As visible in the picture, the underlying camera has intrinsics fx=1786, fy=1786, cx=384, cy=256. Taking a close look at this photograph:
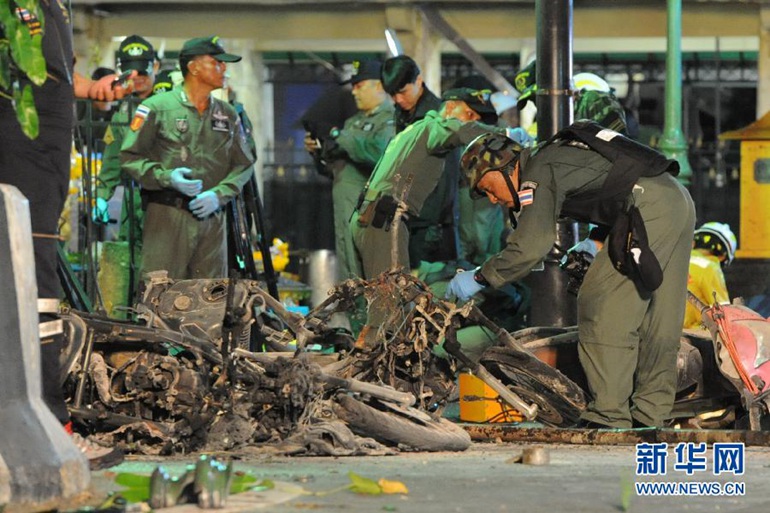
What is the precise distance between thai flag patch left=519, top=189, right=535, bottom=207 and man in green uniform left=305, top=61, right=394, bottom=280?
196 inches

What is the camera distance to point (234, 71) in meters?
24.9

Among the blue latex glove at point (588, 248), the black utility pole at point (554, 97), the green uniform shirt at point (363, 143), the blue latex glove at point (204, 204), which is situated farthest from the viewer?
the green uniform shirt at point (363, 143)

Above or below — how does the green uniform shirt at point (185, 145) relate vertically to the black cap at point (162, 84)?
below

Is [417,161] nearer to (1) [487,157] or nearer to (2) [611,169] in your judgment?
(1) [487,157]

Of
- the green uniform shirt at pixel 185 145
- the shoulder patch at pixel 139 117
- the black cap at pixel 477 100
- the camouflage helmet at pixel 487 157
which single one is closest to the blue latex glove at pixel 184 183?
the green uniform shirt at pixel 185 145

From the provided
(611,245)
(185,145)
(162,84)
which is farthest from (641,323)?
(162,84)

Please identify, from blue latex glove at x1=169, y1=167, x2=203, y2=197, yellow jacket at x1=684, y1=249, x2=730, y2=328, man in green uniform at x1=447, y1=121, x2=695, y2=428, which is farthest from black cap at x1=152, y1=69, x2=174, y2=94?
man in green uniform at x1=447, y1=121, x2=695, y2=428

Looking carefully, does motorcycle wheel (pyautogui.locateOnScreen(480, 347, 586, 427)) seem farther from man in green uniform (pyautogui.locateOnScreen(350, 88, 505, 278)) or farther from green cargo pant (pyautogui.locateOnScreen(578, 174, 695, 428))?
man in green uniform (pyautogui.locateOnScreen(350, 88, 505, 278))

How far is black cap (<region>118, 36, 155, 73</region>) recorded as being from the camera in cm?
1443

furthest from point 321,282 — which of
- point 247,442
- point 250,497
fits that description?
point 250,497

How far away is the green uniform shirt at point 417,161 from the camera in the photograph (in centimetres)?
1186

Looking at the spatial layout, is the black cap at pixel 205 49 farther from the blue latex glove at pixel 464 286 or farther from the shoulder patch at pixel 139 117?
the blue latex glove at pixel 464 286

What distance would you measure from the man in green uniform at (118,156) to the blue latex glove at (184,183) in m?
1.66

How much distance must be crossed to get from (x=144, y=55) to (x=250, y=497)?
8694mm
